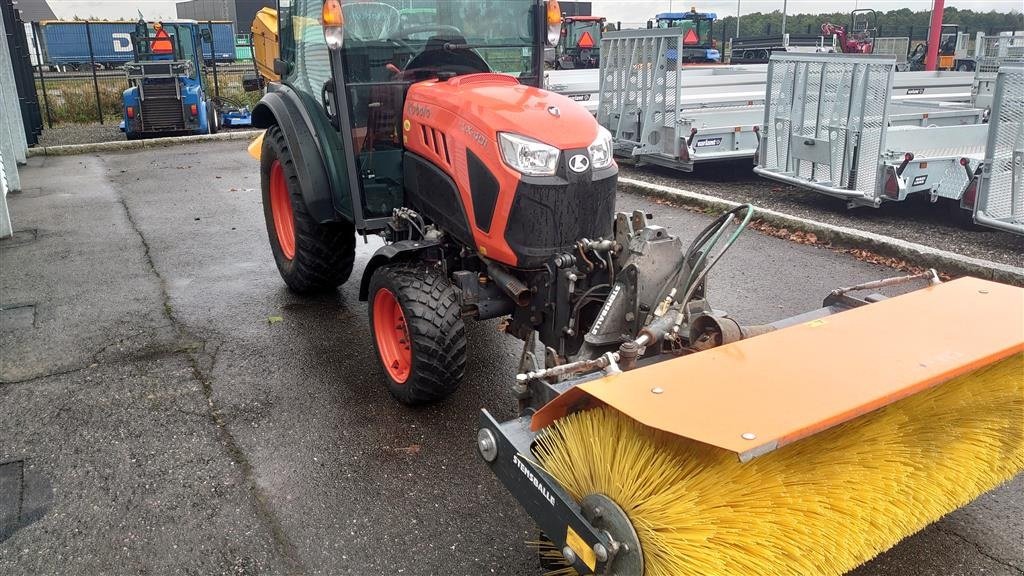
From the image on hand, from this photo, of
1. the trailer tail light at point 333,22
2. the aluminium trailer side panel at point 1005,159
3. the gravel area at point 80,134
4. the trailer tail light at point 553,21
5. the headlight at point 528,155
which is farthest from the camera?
the gravel area at point 80,134

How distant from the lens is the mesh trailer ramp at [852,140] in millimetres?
7141

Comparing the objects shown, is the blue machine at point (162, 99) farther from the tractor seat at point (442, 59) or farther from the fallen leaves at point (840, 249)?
the tractor seat at point (442, 59)

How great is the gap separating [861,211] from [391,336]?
6018mm


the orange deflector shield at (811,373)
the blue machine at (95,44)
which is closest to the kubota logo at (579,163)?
the orange deflector shield at (811,373)

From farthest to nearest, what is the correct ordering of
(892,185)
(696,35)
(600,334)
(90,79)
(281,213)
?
(696,35) < (90,79) < (892,185) < (281,213) < (600,334)

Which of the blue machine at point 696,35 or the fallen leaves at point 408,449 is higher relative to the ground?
the blue machine at point 696,35

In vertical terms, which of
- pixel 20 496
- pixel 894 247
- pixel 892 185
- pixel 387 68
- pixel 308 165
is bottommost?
pixel 20 496

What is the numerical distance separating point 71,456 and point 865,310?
335 centimetres

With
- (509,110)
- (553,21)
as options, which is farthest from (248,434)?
(553,21)

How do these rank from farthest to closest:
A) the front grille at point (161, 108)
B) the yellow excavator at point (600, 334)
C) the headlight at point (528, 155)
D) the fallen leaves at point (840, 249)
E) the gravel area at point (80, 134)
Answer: the front grille at point (161, 108)
the gravel area at point (80, 134)
the fallen leaves at point (840, 249)
the headlight at point (528, 155)
the yellow excavator at point (600, 334)

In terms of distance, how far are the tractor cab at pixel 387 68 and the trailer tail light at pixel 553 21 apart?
0.02 m

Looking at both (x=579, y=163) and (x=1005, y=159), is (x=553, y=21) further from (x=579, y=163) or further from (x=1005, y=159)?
(x=1005, y=159)

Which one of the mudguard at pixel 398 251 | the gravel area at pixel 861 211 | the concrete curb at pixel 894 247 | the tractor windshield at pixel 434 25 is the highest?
the tractor windshield at pixel 434 25

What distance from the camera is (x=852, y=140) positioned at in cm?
736
